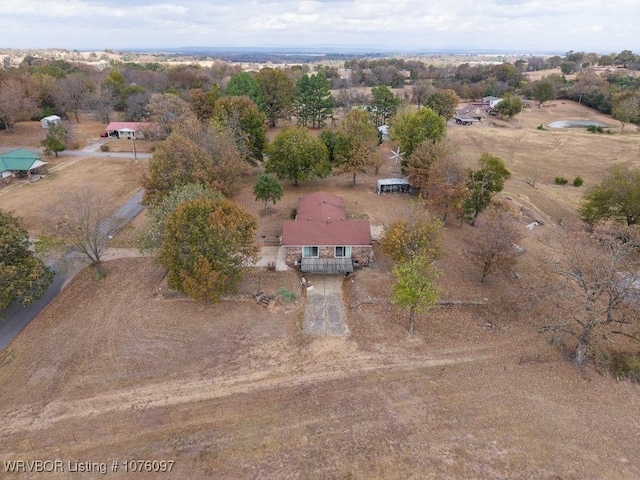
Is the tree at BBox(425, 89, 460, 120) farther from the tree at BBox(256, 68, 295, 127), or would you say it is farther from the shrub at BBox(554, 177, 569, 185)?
the shrub at BBox(554, 177, 569, 185)

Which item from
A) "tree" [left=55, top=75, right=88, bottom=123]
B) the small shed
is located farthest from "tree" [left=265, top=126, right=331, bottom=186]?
"tree" [left=55, top=75, right=88, bottom=123]

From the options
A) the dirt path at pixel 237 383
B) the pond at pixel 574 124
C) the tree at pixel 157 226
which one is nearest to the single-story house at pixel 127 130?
the tree at pixel 157 226

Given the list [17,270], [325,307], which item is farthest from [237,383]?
[17,270]

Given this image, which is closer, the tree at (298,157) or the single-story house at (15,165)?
the tree at (298,157)

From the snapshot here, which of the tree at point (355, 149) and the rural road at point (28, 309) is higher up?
the tree at point (355, 149)

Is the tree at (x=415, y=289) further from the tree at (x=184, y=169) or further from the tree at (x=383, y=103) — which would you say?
the tree at (x=383, y=103)

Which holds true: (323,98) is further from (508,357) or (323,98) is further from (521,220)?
(508,357)

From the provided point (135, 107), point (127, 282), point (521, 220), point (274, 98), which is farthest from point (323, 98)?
point (127, 282)

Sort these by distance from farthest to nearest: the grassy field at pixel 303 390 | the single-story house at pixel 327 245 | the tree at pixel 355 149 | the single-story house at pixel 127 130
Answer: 1. the single-story house at pixel 127 130
2. the tree at pixel 355 149
3. the single-story house at pixel 327 245
4. the grassy field at pixel 303 390
